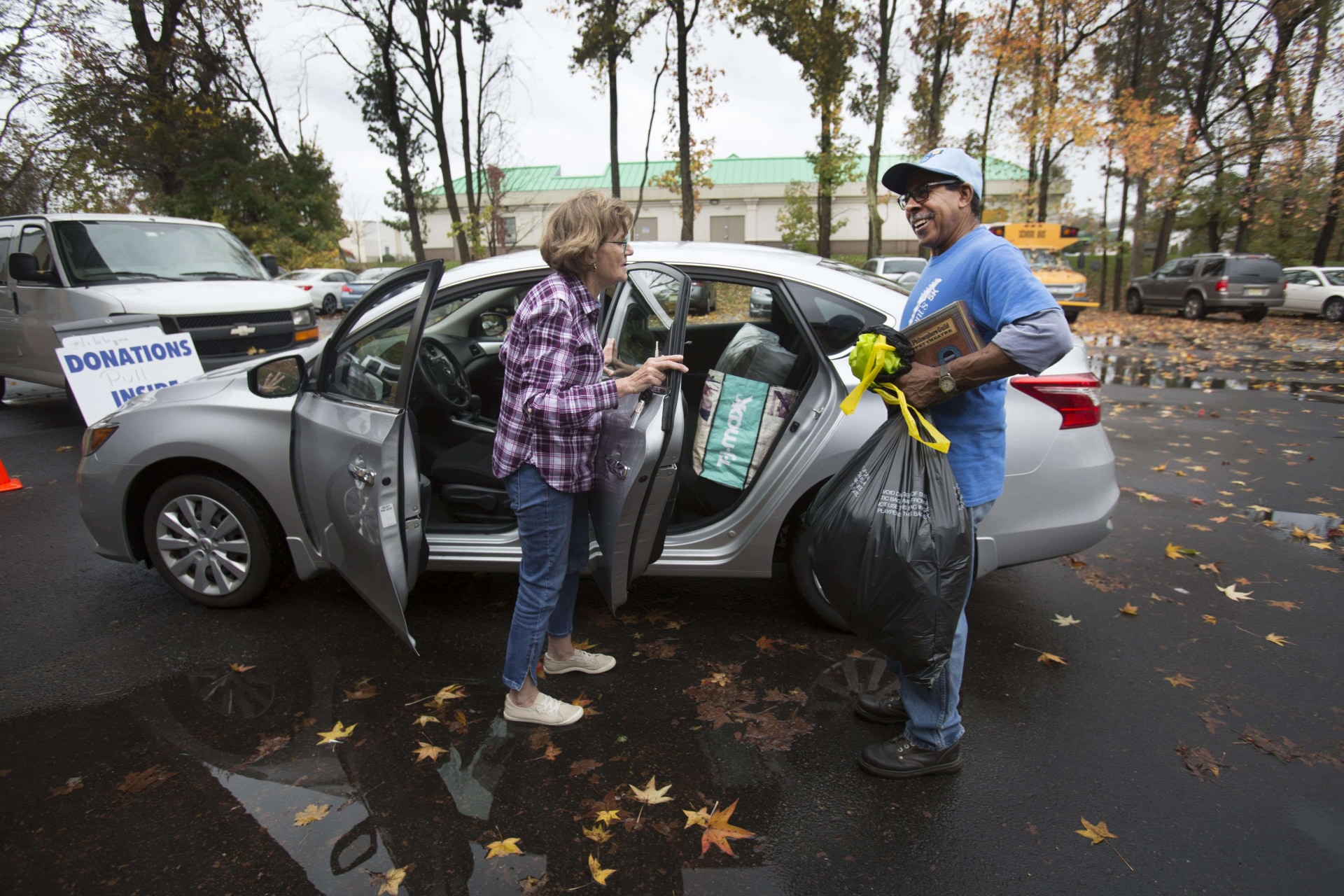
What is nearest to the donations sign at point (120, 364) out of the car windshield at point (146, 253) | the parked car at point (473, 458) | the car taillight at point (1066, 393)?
the car windshield at point (146, 253)

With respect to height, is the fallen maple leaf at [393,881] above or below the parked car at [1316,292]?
below

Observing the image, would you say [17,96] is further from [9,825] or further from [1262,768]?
[1262,768]

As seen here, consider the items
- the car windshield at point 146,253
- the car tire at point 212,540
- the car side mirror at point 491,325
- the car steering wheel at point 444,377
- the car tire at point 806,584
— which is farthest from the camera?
the car windshield at point 146,253

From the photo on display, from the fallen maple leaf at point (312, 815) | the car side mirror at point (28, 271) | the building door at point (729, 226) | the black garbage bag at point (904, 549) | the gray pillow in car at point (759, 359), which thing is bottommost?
the fallen maple leaf at point (312, 815)

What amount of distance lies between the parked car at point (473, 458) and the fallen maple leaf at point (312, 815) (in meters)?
0.62

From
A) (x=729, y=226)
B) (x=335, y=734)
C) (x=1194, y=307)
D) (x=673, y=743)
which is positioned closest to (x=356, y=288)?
(x=1194, y=307)

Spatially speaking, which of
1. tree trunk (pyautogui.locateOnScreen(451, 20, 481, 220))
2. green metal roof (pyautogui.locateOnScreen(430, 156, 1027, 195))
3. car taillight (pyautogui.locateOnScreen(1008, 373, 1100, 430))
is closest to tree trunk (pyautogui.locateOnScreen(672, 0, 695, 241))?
tree trunk (pyautogui.locateOnScreen(451, 20, 481, 220))

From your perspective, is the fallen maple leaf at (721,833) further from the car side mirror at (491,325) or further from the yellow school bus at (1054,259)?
the yellow school bus at (1054,259)

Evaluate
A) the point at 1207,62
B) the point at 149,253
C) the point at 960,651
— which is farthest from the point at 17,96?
the point at 1207,62

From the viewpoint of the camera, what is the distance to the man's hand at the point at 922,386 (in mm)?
2168

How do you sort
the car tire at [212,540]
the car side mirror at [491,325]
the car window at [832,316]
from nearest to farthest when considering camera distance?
the car window at [832,316] → the car tire at [212,540] → the car side mirror at [491,325]

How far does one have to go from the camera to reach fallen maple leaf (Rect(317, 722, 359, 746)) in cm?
274

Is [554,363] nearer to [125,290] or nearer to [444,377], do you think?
[444,377]

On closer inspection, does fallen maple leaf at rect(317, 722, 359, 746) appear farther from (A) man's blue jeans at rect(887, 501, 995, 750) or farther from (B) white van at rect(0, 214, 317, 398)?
(B) white van at rect(0, 214, 317, 398)
